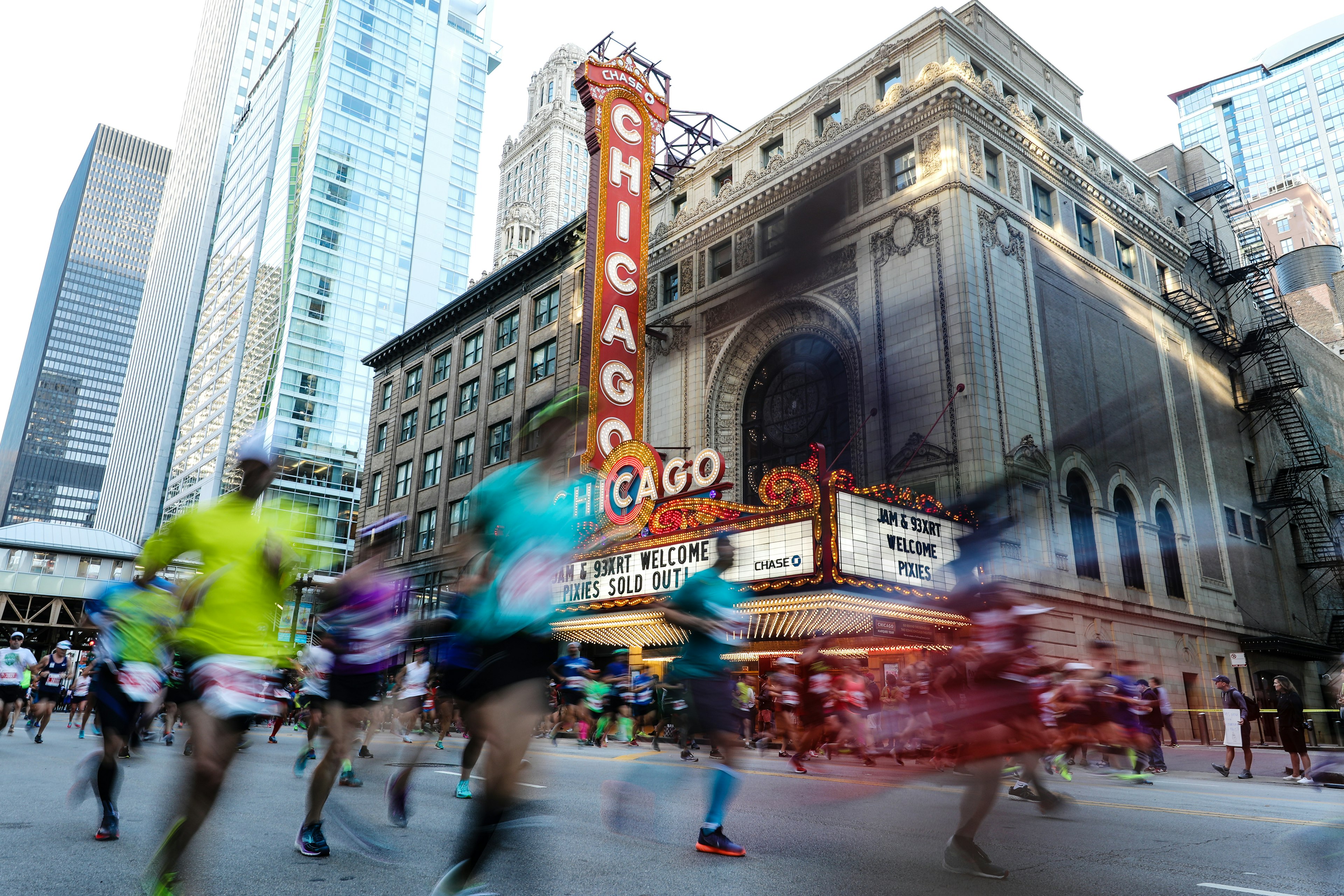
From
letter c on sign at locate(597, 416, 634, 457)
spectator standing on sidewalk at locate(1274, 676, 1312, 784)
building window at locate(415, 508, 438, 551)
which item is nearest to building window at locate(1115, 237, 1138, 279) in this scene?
letter c on sign at locate(597, 416, 634, 457)

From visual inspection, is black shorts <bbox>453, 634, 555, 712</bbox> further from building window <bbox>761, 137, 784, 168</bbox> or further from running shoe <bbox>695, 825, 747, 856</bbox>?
building window <bbox>761, 137, 784, 168</bbox>

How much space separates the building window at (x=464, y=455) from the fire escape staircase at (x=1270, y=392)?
31.5 metres

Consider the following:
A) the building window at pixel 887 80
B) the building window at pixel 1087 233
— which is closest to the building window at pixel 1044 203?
the building window at pixel 1087 233

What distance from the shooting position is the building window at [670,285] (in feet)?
106

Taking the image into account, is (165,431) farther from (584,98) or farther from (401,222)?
(584,98)

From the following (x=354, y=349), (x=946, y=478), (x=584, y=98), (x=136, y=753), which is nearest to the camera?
(x=136, y=753)

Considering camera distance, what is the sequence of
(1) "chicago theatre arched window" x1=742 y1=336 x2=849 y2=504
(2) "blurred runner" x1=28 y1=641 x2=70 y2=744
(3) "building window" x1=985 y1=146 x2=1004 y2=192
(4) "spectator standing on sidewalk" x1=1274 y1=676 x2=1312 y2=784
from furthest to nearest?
(1) "chicago theatre arched window" x1=742 y1=336 x2=849 y2=504 → (3) "building window" x1=985 y1=146 x2=1004 y2=192 → (2) "blurred runner" x1=28 y1=641 x2=70 y2=744 → (4) "spectator standing on sidewalk" x1=1274 y1=676 x2=1312 y2=784

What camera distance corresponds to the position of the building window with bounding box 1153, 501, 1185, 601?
89.2 feet

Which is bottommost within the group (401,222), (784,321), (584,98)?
(784,321)

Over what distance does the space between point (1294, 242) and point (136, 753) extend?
128m

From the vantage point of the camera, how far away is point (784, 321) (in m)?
28.4

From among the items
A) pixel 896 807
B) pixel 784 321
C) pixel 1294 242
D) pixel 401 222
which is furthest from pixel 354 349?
pixel 1294 242

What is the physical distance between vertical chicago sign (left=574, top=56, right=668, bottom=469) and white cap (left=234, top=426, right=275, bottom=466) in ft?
69.9

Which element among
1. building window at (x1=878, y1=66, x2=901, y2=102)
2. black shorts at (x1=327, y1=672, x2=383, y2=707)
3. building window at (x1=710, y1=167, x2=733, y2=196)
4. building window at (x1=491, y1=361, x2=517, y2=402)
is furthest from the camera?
building window at (x1=491, y1=361, x2=517, y2=402)
